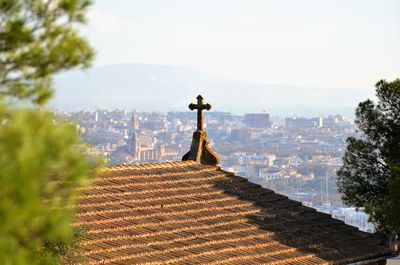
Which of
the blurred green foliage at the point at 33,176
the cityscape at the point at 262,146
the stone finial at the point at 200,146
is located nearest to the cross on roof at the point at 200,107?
the stone finial at the point at 200,146

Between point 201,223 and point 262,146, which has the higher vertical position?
point 201,223

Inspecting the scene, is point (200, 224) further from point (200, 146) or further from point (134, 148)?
point (134, 148)

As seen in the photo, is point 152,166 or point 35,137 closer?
point 35,137

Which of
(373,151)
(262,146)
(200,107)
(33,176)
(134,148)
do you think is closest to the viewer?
(33,176)

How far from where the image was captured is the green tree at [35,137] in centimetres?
471

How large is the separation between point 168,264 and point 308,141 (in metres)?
133

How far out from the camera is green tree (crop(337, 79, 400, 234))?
19359 millimetres

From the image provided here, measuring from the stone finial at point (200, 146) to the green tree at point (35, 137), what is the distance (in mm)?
9182

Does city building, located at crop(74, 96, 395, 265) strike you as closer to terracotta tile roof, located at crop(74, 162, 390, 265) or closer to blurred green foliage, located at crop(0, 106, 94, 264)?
terracotta tile roof, located at crop(74, 162, 390, 265)

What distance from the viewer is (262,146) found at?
142 m

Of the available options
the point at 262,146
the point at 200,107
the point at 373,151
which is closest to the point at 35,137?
the point at 200,107

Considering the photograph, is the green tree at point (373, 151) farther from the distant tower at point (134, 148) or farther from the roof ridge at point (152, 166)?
the distant tower at point (134, 148)

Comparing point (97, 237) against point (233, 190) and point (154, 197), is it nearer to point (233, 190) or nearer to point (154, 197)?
point (154, 197)

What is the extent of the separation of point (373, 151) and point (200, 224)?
764 centimetres
